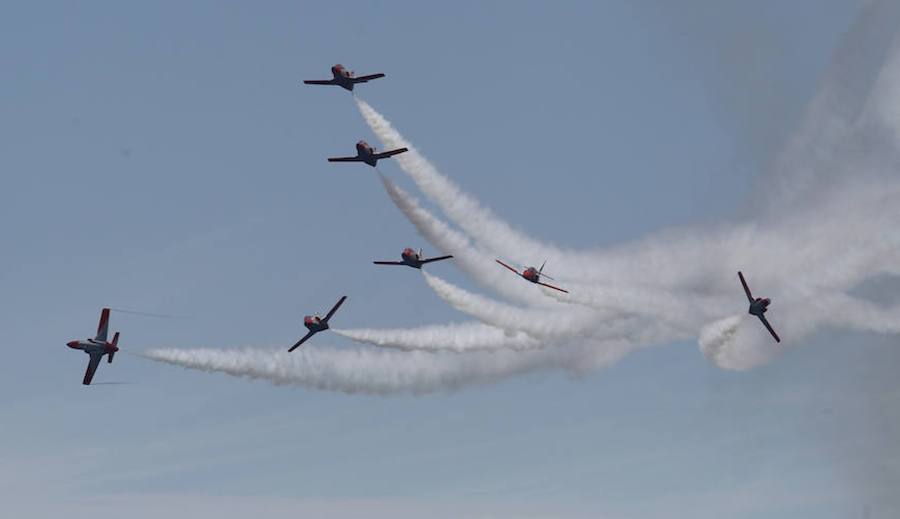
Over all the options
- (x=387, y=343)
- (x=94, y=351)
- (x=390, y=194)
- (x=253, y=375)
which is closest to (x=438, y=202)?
(x=390, y=194)

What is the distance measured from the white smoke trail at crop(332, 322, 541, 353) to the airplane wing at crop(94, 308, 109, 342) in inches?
876

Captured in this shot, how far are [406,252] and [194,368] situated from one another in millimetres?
22252

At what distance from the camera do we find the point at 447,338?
100750mm

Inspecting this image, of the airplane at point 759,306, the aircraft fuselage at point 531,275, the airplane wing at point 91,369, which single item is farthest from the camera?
the airplane wing at point 91,369

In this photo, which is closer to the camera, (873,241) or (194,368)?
(873,241)

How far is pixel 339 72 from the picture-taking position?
325ft

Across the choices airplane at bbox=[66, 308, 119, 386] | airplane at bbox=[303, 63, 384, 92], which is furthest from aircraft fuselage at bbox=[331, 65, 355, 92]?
airplane at bbox=[66, 308, 119, 386]

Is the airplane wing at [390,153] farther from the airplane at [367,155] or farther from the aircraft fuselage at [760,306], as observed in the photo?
the aircraft fuselage at [760,306]

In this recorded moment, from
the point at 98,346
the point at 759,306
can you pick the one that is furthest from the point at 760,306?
the point at 98,346

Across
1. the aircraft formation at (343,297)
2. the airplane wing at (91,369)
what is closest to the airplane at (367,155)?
the aircraft formation at (343,297)

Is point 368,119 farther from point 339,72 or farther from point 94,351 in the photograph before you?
point 94,351

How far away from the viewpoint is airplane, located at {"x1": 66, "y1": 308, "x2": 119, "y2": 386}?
333 feet

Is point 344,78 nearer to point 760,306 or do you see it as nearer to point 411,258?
point 411,258

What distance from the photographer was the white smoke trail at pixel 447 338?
9988 centimetres
